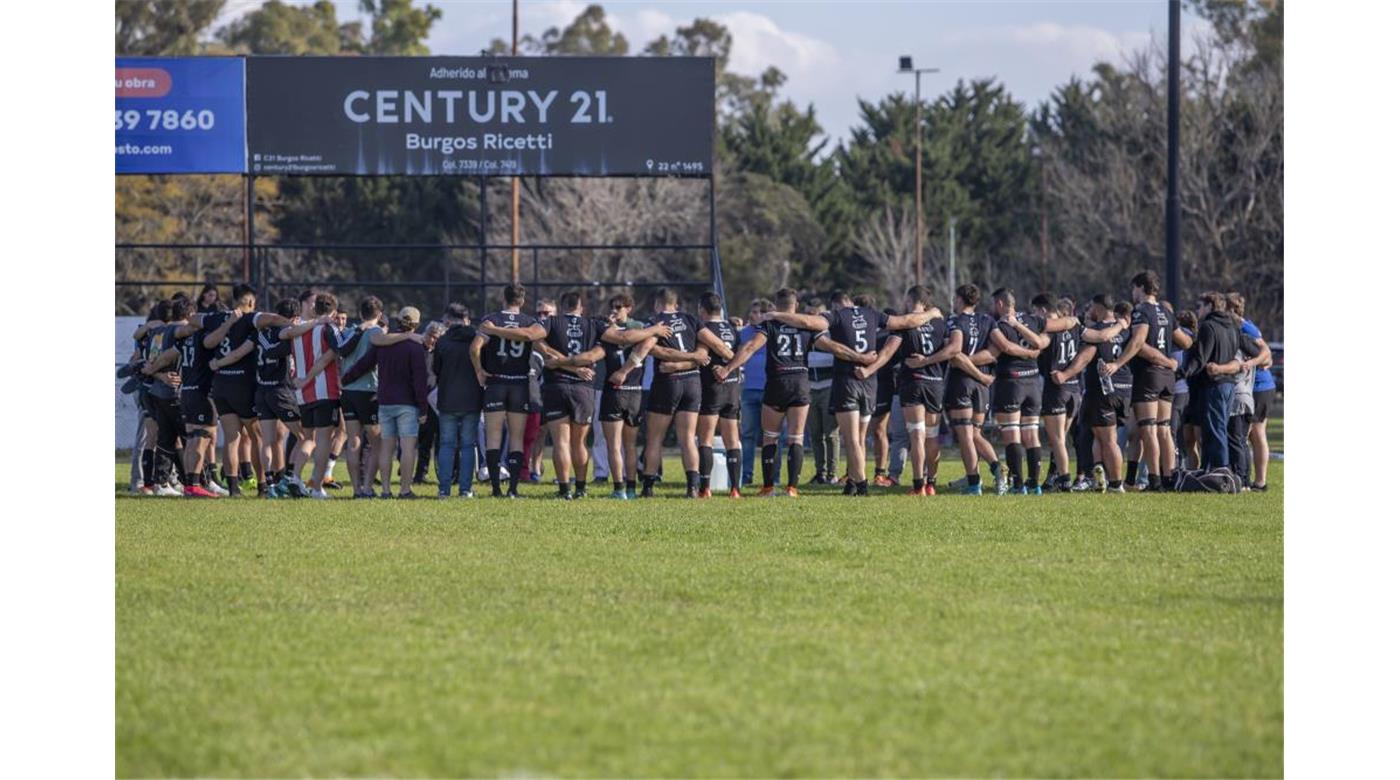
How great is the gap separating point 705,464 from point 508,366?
210 centimetres

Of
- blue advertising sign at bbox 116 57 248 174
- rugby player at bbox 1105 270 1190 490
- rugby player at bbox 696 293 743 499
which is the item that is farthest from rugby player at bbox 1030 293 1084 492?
blue advertising sign at bbox 116 57 248 174

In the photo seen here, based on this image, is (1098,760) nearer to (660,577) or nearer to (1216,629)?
(1216,629)

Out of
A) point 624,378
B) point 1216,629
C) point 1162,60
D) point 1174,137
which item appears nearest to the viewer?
point 1216,629

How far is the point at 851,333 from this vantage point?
Result: 17.0 meters

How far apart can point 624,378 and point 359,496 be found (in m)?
2.88

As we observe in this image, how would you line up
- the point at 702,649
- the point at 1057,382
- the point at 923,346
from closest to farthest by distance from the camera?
1. the point at 702,649
2. the point at 923,346
3. the point at 1057,382

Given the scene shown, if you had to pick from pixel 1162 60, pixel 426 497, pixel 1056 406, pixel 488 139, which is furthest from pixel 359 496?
pixel 1162 60

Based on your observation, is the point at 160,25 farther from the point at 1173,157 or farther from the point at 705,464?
the point at 705,464

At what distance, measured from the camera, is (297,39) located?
7100cm

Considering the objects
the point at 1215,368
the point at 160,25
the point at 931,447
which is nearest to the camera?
the point at 1215,368

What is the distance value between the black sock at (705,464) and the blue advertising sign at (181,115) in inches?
432

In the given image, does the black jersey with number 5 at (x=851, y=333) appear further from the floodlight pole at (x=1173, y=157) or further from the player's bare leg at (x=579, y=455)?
the floodlight pole at (x=1173, y=157)

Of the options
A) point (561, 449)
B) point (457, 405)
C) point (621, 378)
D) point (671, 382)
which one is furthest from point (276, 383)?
point (671, 382)

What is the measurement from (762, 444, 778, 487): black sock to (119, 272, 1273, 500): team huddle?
0.09 ft
